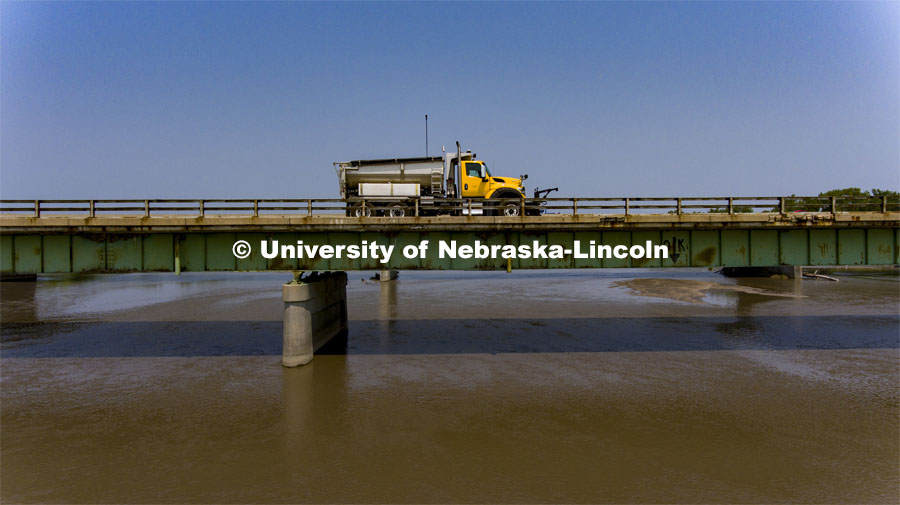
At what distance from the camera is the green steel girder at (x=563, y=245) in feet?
74.8

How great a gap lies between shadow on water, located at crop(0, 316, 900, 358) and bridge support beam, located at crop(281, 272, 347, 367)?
1.86 m

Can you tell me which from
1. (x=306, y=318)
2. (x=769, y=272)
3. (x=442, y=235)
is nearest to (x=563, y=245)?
(x=442, y=235)

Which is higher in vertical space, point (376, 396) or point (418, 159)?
point (418, 159)

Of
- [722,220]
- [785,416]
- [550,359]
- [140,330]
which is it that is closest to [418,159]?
[550,359]

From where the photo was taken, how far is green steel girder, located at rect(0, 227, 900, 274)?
2281cm

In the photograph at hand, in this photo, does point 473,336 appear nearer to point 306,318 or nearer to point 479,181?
point 479,181

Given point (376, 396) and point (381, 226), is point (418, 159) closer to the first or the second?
point (381, 226)

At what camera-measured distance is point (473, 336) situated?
32.8 m

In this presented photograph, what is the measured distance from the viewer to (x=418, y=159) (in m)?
29.7

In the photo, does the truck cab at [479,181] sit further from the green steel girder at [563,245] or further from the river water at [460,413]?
the river water at [460,413]

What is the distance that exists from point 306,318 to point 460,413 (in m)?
10.9

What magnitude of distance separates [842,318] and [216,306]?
58.1 metres

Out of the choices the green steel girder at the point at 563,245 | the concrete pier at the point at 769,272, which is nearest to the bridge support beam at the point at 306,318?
the green steel girder at the point at 563,245

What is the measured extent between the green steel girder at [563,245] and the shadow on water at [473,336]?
7.20 metres
